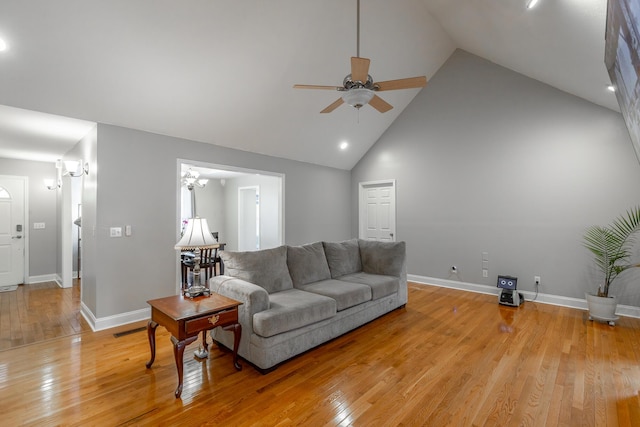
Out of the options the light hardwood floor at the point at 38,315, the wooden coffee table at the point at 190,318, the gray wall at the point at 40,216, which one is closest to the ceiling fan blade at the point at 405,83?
the wooden coffee table at the point at 190,318

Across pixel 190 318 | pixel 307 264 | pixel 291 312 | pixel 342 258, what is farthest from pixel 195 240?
pixel 342 258

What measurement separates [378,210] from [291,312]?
4350 mm

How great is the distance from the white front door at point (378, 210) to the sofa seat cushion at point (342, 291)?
114 inches

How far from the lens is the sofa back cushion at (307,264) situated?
11.5ft

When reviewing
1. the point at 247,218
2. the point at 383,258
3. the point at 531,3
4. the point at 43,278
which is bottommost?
the point at 43,278

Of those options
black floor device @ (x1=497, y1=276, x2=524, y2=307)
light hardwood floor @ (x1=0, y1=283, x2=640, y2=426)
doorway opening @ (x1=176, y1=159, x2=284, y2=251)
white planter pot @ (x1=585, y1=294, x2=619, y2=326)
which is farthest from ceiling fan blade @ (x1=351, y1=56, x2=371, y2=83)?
doorway opening @ (x1=176, y1=159, x2=284, y2=251)

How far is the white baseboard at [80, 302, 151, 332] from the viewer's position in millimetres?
3400

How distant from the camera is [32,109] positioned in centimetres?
303

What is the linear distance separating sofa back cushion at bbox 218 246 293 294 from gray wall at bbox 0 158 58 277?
16.5 ft

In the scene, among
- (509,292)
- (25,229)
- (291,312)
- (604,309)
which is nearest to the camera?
(291,312)

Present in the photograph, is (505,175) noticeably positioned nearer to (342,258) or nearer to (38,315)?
(342,258)

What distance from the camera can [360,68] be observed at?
2.40m

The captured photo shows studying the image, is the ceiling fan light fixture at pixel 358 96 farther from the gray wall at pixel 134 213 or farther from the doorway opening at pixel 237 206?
the doorway opening at pixel 237 206

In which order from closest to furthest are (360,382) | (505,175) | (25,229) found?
(360,382)
(505,175)
(25,229)
